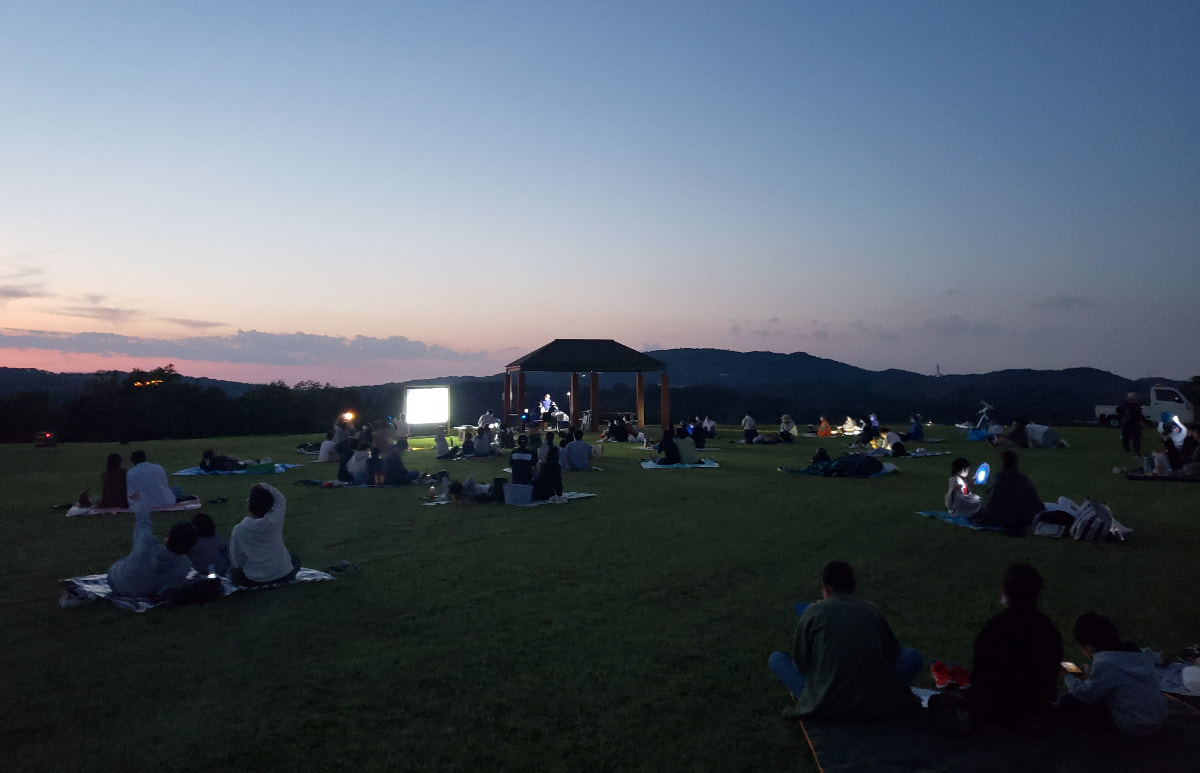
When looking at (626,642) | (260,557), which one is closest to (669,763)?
(626,642)

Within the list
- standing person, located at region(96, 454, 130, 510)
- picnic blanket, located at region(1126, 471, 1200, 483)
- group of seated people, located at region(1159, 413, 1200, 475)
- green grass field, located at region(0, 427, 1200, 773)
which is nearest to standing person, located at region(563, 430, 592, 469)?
green grass field, located at region(0, 427, 1200, 773)

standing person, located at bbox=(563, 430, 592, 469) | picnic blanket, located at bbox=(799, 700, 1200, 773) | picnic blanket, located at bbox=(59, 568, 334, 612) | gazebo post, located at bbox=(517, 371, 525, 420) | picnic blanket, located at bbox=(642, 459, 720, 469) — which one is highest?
gazebo post, located at bbox=(517, 371, 525, 420)

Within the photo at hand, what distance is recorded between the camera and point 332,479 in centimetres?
1747

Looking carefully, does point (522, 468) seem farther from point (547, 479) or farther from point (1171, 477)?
point (1171, 477)

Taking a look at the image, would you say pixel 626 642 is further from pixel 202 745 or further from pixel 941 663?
pixel 202 745

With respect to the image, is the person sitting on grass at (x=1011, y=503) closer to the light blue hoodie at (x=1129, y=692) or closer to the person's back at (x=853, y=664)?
the light blue hoodie at (x=1129, y=692)

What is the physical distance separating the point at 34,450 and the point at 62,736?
2846 cm

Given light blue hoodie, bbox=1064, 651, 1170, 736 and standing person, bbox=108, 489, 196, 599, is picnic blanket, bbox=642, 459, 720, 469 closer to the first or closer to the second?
standing person, bbox=108, 489, 196, 599

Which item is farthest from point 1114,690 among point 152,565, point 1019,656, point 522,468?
point 522,468

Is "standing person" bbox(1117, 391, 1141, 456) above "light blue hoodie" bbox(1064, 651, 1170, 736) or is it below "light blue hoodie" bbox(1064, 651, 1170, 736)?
above

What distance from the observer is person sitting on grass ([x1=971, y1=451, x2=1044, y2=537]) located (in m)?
10.4

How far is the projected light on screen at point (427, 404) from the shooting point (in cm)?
2964

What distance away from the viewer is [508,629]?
633 cm

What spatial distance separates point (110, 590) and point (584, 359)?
2603cm
